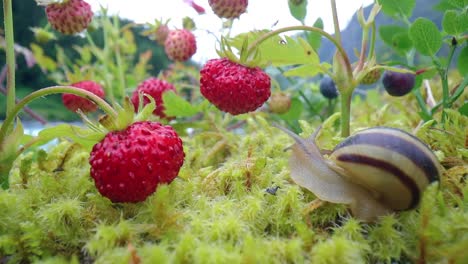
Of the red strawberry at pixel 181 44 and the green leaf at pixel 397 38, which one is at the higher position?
the green leaf at pixel 397 38

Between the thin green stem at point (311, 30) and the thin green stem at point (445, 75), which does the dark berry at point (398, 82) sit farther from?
the thin green stem at point (311, 30)

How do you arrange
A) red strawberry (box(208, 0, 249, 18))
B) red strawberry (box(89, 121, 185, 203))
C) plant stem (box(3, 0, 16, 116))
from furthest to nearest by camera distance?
1. red strawberry (box(208, 0, 249, 18))
2. plant stem (box(3, 0, 16, 116))
3. red strawberry (box(89, 121, 185, 203))

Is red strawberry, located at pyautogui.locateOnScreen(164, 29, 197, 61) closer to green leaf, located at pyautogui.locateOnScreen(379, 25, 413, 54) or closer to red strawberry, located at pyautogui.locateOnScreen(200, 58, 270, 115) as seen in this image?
red strawberry, located at pyautogui.locateOnScreen(200, 58, 270, 115)

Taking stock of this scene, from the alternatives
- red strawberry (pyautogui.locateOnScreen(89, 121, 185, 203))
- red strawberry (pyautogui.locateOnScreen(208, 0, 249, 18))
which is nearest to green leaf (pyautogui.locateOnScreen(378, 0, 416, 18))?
red strawberry (pyautogui.locateOnScreen(208, 0, 249, 18))

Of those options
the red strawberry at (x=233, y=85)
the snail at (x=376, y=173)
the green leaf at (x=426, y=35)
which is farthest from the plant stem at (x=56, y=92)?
the green leaf at (x=426, y=35)

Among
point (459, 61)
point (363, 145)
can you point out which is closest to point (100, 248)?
point (363, 145)

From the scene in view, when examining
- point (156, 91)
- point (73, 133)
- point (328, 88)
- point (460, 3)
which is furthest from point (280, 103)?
point (73, 133)

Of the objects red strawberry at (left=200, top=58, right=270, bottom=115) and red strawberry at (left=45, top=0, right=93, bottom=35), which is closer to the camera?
red strawberry at (left=200, top=58, right=270, bottom=115)
